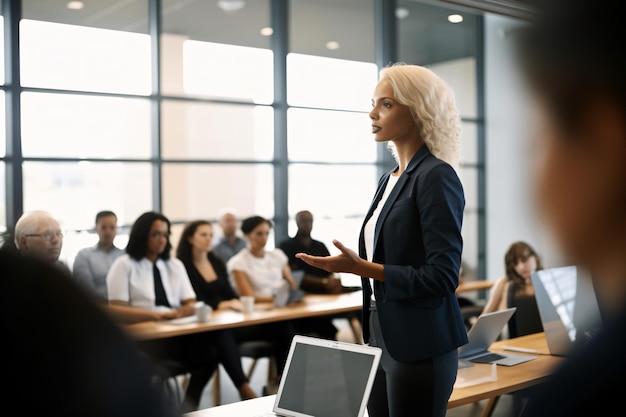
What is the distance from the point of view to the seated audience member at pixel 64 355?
37 centimetres

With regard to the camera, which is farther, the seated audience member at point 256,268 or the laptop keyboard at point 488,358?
the seated audience member at point 256,268

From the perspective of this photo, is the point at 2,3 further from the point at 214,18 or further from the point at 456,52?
the point at 456,52

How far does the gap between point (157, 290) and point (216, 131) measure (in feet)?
9.53

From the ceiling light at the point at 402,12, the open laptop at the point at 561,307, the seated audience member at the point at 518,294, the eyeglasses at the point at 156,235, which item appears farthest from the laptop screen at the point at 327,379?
the ceiling light at the point at 402,12

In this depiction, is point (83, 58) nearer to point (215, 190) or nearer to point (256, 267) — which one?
point (215, 190)

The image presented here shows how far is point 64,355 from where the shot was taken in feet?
1.26

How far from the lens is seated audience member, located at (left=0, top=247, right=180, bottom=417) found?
37 centimetres

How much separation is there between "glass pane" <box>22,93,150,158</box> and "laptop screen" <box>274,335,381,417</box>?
4.85m

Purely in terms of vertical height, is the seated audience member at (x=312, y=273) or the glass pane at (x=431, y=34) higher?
the glass pane at (x=431, y=34)

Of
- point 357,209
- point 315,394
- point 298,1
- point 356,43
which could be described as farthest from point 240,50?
point 315,394

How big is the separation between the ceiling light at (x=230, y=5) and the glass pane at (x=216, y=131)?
108cm

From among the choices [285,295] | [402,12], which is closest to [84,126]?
[285,295]

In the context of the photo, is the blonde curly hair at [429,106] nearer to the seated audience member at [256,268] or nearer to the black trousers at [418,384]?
the black trousers at [418,384]

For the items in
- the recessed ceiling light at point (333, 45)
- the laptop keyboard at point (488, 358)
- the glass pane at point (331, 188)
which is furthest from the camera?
the recessed ceiling light at point (333, 45)
